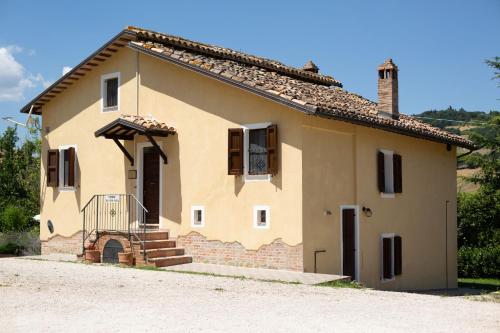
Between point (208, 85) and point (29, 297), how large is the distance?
724 centimetres

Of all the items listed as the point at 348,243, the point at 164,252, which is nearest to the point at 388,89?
the point at 348,243

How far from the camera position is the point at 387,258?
17.0 metres

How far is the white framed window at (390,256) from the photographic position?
16.9 metres

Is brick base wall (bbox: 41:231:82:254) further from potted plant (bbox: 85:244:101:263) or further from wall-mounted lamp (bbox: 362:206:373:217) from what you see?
wall-mounted lamp (bbox: 362:206:373:217)

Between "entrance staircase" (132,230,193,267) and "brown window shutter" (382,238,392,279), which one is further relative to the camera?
"brown window shutter" (382,238,392,279)

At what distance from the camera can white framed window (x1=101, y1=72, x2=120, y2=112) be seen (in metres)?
17.8

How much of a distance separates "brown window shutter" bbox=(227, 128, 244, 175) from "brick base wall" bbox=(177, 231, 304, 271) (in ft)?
5.77

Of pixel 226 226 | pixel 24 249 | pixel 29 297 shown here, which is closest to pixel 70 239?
pixel 24 249

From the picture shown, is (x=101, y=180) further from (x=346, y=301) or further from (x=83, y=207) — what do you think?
(x=346, y=301)

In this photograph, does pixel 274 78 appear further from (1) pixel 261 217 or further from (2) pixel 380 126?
(1) pixel 261 217

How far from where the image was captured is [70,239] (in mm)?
18453

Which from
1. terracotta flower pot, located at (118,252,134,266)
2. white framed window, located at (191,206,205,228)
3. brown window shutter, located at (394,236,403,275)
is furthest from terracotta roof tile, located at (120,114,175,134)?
brown window shutter, located at (394,236,403,275)

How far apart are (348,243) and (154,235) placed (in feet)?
15.8

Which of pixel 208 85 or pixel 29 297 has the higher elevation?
pixel 208 85
